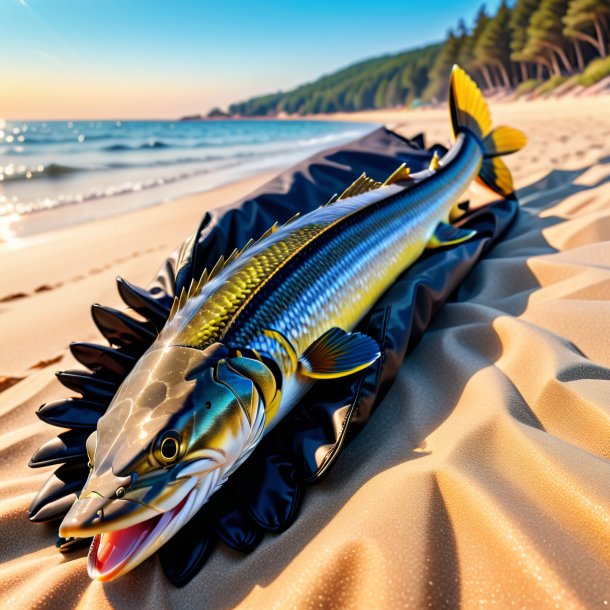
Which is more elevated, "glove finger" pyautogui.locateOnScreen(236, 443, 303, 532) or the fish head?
the fish head

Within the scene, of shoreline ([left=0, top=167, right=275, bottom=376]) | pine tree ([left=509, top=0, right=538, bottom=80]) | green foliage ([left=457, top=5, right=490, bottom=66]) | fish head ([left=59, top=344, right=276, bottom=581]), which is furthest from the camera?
green foliage ([left=457, top=5, right=490, bottom=66])

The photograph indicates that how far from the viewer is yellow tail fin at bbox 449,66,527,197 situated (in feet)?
12.7

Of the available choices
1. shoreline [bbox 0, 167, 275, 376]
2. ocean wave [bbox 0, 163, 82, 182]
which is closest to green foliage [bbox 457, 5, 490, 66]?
ocean wave [bbox 0, 163, 82, 182]

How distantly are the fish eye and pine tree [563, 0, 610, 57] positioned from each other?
38.5 m

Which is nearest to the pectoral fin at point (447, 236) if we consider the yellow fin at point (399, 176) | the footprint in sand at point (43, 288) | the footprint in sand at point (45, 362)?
the yellow fin at point (399, 176)

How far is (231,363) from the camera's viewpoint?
5.00 ft

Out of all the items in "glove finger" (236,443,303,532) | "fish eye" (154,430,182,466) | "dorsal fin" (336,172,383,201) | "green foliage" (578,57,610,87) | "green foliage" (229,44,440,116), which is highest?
"green foliage" (229,44,440,116)

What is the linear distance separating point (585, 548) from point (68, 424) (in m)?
1.64

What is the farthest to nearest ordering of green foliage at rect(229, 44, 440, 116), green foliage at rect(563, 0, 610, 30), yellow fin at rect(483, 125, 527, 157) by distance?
1. green foliage at rect(229, 44, 440, 116)
2. green foliage at rect(563, 0, 610, 30)
3. yellow fin at rect(483, 125, 527, 157)

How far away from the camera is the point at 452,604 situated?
3.46 ft

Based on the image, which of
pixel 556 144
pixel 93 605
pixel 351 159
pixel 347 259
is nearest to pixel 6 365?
pixel 93 605

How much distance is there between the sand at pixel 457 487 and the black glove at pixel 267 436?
0.25 ft

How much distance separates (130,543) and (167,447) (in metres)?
0.26

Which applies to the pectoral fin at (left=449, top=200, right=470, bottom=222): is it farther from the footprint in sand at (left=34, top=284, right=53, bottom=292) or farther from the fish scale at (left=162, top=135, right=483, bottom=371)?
the footprint in sand at (left=34, top=284, right=53, bottom=292)
